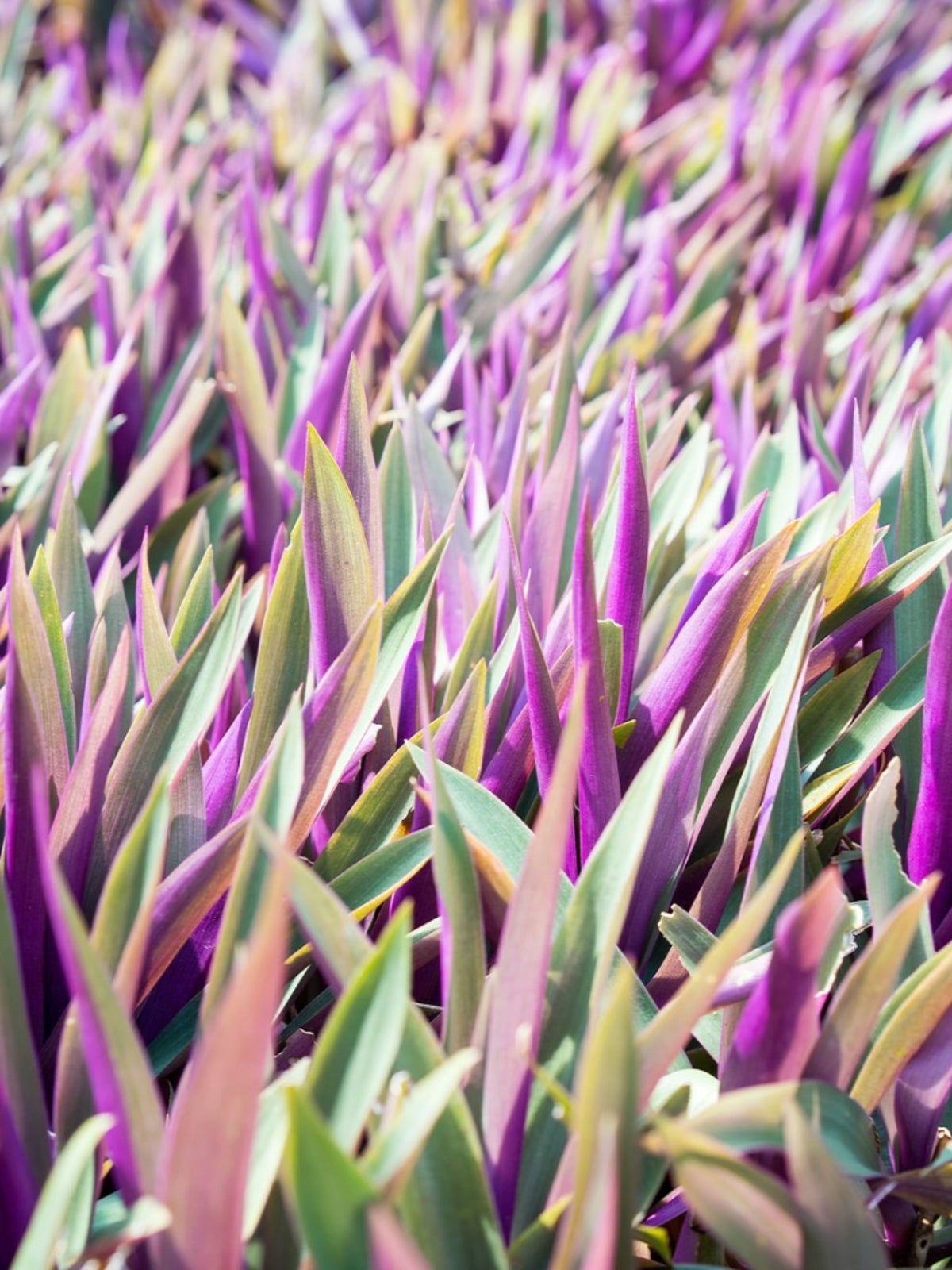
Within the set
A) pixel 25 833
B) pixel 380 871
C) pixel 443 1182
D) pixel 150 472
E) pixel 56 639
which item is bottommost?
pixel 443 1182

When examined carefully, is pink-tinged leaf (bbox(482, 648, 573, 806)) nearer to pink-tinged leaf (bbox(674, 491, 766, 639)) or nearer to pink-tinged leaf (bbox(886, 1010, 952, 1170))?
pink-tinged leaf (bbox(674, 491, 766, 639))

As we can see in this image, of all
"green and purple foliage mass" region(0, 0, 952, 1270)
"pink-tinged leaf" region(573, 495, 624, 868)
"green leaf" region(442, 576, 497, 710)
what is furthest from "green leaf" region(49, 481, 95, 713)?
"pink-tinged leaf" region(573, 495, 624, 868)

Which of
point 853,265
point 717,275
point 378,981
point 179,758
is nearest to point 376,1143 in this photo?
point 378,981

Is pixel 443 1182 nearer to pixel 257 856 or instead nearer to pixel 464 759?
pixel 257 856

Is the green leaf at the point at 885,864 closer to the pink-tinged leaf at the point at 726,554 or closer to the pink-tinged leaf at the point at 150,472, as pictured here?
the pink-tinged leaf at the point at 726,554

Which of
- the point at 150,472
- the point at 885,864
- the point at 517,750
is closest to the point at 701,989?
the point at 885,864

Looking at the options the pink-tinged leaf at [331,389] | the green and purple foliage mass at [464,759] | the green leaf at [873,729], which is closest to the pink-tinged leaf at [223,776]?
the green and purple foliage mass at [464,759]
